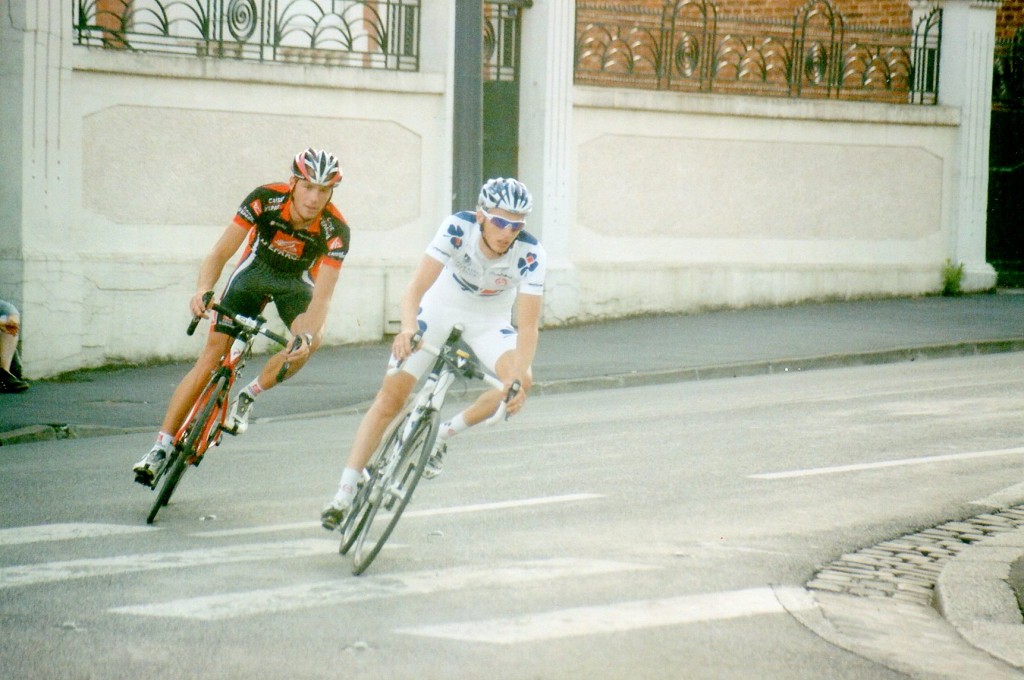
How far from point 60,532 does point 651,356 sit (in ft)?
28.4

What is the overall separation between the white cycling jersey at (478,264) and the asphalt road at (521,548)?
3.82ft

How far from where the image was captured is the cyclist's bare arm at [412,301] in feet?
23.3

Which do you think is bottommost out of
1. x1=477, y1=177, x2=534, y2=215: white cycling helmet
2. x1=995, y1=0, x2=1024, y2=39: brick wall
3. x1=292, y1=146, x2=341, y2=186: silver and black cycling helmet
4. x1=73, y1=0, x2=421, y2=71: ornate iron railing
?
x1=477, y1=177, x2=534, y2=215: white cycling helmet

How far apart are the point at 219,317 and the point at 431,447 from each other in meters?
1.92

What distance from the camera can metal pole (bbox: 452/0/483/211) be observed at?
46.4 feet

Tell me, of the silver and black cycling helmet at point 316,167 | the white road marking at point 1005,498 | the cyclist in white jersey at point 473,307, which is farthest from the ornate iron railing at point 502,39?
the cyclist in white jersey at point 473,307

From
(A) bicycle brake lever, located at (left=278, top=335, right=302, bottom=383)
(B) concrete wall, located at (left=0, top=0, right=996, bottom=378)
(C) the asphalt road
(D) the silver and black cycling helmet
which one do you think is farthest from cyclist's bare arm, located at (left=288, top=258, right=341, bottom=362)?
(B) concrete wall, located at (left=0, top=0, right=996, bottom=378)

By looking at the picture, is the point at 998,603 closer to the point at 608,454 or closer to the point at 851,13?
the point at 608,454

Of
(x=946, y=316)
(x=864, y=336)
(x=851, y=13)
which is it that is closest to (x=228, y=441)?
(x=864, y=336)

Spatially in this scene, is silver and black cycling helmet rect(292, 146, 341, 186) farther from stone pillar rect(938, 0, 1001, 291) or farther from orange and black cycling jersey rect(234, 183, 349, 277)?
stone pillar rect(938, 0, 1001, 291)

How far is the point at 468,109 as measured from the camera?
1420cm

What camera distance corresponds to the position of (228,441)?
1124 cm

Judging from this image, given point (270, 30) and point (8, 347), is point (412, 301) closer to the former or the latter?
point (8, 347)

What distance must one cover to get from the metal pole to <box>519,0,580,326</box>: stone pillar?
3773mm
